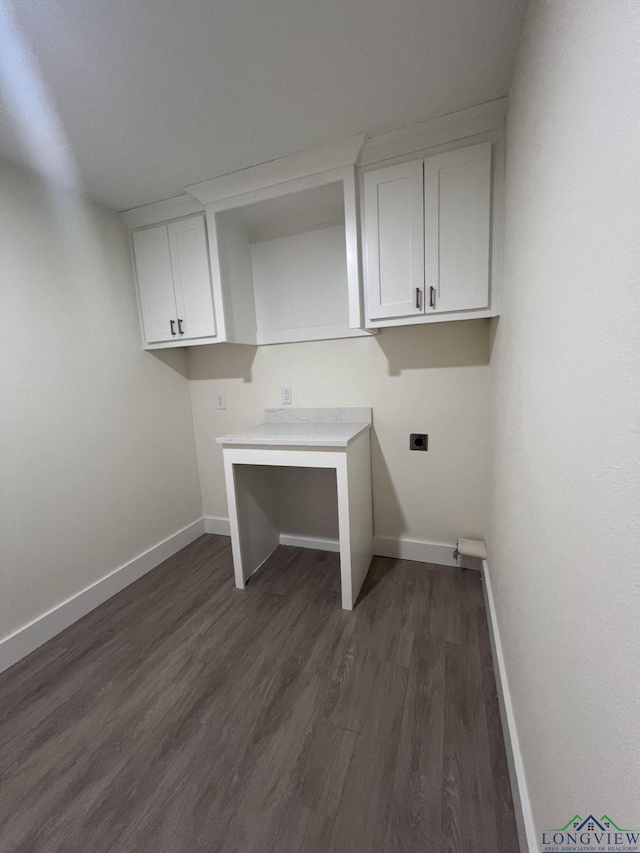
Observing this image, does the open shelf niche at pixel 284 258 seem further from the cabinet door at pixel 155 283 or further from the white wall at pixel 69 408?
the white wall at pixel 69 408

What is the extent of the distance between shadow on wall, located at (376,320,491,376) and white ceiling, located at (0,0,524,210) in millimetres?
955

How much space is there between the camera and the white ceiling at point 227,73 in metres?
1.04

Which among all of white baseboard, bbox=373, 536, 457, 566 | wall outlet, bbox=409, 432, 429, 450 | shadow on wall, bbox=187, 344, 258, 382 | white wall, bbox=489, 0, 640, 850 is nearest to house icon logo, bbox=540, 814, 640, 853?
white wall, bbox=489, 0, 640, 850

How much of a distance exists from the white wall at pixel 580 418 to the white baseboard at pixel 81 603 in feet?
6.96

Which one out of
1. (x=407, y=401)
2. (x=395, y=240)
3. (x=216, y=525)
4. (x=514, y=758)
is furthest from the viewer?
(x=216, y=525)

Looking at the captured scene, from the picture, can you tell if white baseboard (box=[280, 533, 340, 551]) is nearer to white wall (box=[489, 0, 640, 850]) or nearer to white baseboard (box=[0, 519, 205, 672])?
white baseboard (box=[0, 519, 205, 672])

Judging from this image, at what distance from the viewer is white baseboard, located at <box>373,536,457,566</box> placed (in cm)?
214

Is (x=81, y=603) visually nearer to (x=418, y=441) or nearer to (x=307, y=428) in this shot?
(x=307, y=428)

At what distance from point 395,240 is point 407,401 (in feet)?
2.94

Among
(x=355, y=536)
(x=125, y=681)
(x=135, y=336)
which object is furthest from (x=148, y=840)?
(x=135, y=336)

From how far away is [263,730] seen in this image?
1.23 m

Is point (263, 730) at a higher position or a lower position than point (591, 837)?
lower

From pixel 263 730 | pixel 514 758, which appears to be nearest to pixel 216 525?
pixel 263 730

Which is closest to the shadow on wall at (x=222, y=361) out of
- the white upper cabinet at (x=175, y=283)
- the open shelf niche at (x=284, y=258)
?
the open shelf niche at (x=284, y=258)
